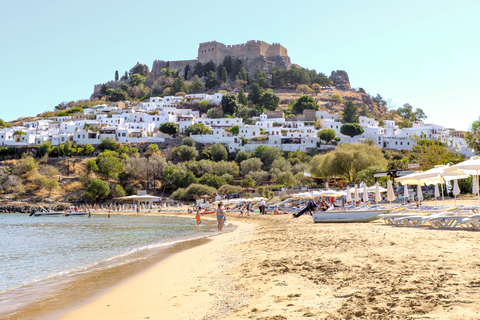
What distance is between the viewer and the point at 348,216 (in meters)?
16.3

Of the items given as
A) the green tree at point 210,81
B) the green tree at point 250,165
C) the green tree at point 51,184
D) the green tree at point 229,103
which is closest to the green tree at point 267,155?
the green tree at point 250,165

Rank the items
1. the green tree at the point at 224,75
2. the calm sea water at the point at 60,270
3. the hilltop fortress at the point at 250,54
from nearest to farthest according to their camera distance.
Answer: the calm sea water at the point at 60,270 → the green tree at the point at 224,75 → the hilltop fortress at the point at 250,54

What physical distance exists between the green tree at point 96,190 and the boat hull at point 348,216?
152 feet

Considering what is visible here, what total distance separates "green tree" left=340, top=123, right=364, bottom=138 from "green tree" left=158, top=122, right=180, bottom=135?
100 feet

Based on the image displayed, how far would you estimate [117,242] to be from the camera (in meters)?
16.1

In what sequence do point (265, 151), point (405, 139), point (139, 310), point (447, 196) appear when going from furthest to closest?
point (405, 139)
point (265, 151)
point (447, 196)
point (139, 310)

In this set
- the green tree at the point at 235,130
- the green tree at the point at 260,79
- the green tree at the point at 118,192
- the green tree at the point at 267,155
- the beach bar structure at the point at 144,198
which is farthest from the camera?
the green tree at the point at 260,79

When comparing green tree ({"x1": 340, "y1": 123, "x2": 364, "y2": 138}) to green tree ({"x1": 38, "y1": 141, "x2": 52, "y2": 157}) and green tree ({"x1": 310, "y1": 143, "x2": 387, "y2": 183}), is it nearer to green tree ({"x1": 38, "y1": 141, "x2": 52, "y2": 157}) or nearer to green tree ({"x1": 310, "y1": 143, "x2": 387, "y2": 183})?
green tree ({"x1": 310, "y1": 143, "x2": 387, "y2": 183})

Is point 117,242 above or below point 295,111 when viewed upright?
below

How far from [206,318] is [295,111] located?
89475 millimetres

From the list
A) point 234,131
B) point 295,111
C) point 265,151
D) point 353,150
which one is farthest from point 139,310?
point 295,111

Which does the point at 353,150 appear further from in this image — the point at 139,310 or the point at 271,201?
the point at 139,310

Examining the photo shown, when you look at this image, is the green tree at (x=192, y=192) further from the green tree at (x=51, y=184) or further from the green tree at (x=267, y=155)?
the green tree at (x=51, y=184)

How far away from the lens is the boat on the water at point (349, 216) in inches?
627
